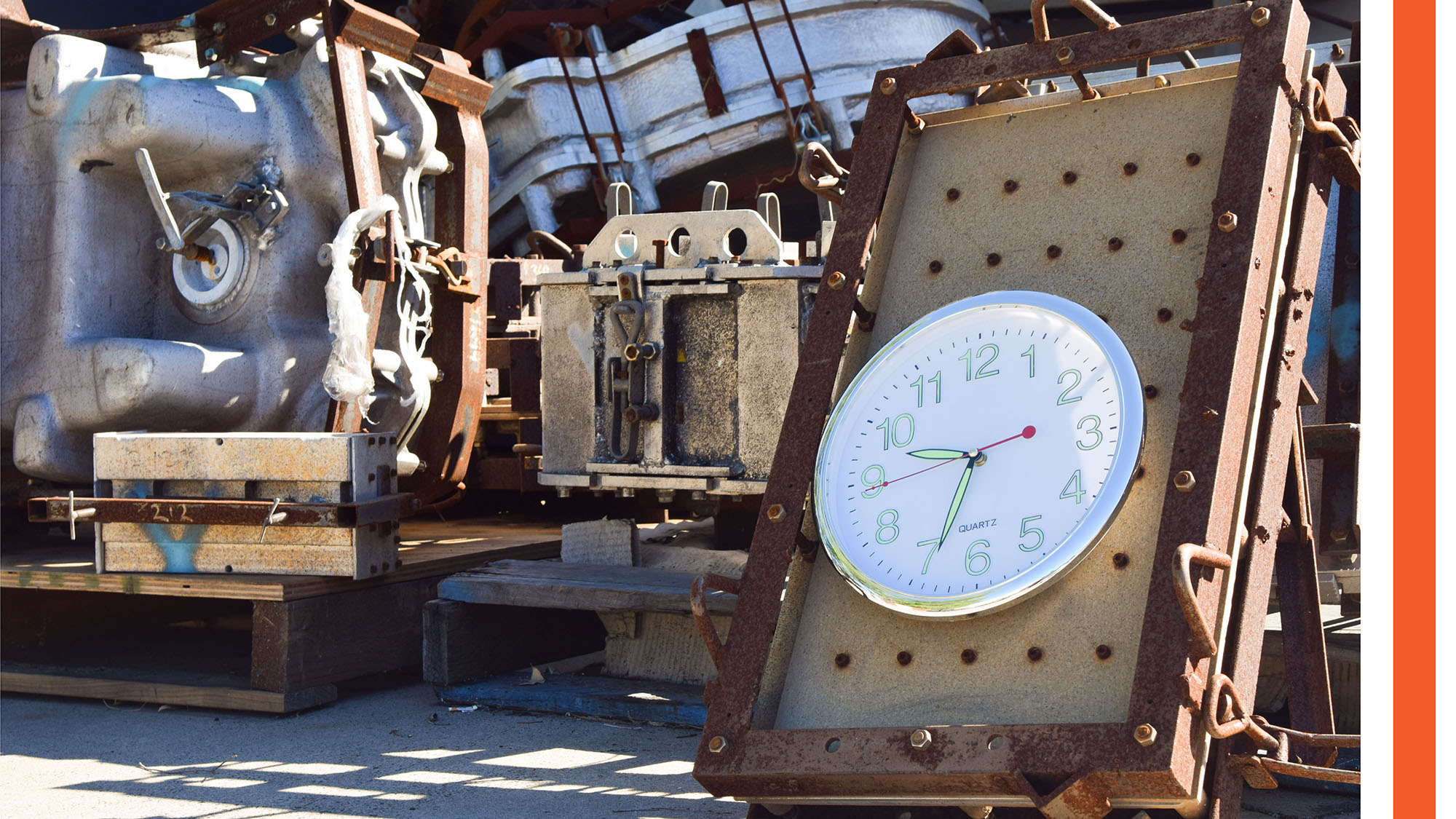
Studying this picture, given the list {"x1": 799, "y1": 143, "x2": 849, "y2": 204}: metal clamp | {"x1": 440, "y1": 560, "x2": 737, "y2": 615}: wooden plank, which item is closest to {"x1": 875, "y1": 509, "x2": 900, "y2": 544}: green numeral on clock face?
{"x1": 799, "y1": 143, "x2": 849, "y2": 204}: metal clamp

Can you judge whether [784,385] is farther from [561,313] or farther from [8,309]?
[8,309]

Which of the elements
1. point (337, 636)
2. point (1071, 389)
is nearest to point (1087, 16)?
point (1071, 389)

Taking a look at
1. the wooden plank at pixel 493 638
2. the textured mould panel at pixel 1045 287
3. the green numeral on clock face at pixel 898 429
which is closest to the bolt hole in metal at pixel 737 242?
the wooden plank at pixel 493 638

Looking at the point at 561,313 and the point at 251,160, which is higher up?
the point at 251,160

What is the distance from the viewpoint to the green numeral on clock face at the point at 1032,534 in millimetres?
2229

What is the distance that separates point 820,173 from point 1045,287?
589 mm

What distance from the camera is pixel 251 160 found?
450 centimetres

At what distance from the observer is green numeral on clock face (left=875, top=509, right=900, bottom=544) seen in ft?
A: 7.75

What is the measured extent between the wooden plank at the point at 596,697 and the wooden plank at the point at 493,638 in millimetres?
72

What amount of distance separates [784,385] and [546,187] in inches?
207

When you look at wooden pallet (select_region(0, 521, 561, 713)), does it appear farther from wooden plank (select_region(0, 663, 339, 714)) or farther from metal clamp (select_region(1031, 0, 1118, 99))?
metal clamp (select_region(1031, 0, 1118, 99))

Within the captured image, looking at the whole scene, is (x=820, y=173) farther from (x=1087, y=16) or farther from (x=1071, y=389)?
(x=1071, y=389)

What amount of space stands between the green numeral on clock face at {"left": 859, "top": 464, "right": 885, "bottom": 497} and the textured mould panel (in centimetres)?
16

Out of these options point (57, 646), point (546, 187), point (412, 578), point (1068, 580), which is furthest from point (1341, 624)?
point (546, 187)
